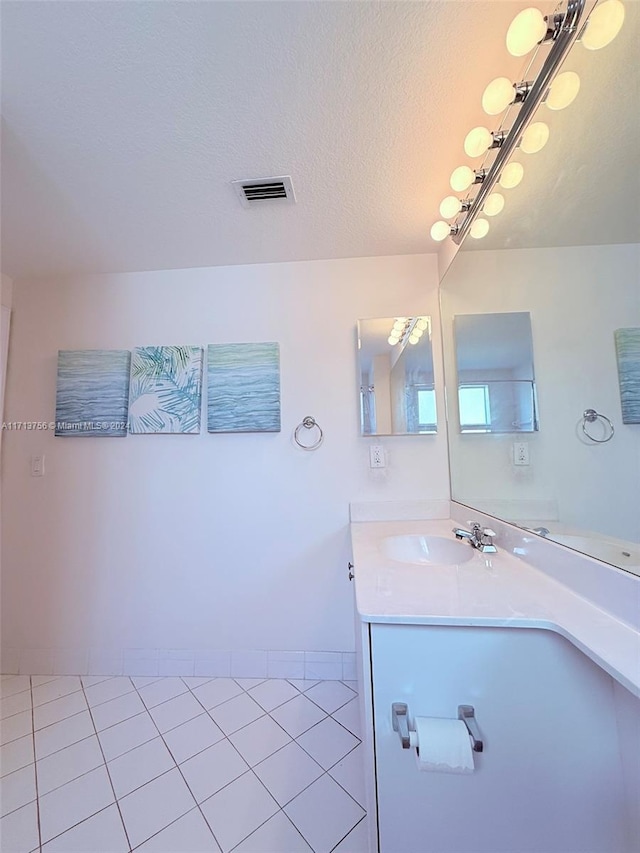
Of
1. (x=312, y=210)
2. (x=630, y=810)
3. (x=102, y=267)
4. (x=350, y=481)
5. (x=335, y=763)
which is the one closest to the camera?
(x=630, y=810)

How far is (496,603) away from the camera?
795 millimetres

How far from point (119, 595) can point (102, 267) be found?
1827mm

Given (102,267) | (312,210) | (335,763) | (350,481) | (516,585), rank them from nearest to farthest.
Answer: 1. (516,585)
2. (335,763)
3. (312,210)
4. (350,481)
5. (102,267)

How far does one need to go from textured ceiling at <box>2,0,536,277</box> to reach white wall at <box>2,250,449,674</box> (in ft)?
1.09

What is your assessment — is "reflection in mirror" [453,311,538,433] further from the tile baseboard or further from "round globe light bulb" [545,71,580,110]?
the tile baseboard

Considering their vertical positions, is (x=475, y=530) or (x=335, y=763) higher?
(x=475, y=530)

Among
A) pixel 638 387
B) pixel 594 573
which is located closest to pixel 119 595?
pixel 594 573

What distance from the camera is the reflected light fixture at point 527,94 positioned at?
745 millimetres

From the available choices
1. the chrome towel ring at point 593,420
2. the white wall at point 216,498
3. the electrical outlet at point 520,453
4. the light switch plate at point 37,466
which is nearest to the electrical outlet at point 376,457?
the white wall at point 216,498

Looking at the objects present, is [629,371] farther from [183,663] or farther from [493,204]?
[183,663]

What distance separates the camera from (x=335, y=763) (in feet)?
3.92

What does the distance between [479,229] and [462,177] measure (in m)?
0.29

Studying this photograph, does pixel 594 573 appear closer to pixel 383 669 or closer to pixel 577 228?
pixel 383 669

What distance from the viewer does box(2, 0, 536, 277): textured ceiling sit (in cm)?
82
